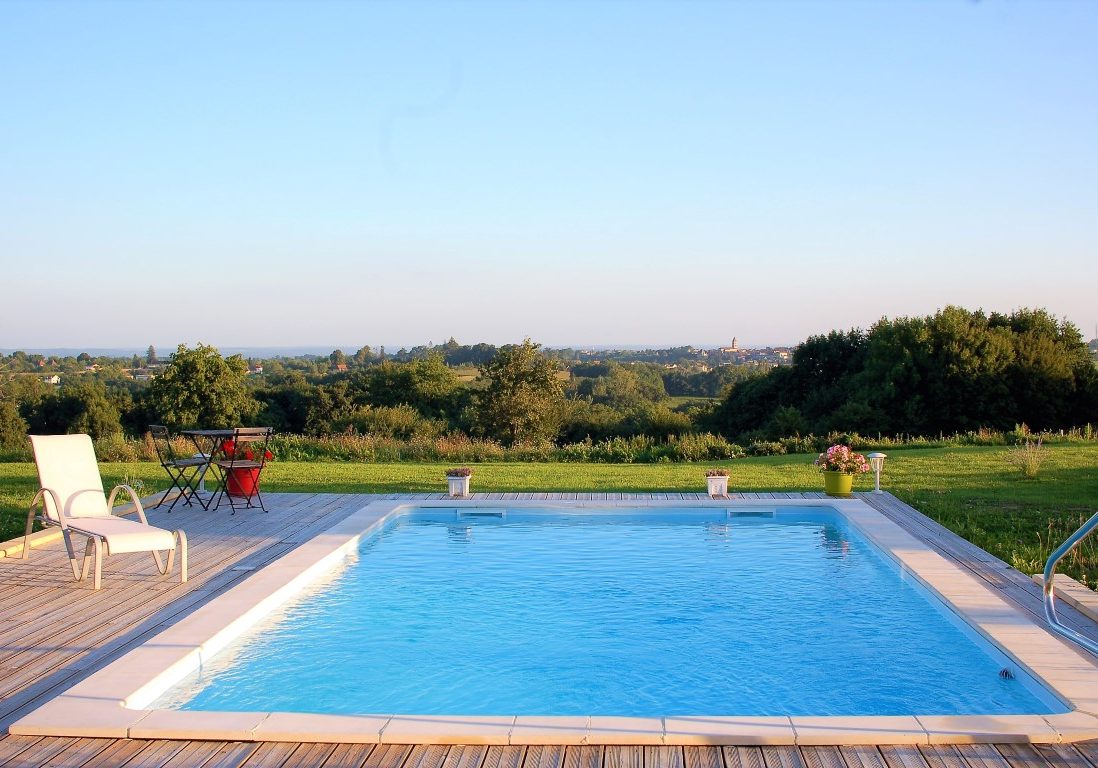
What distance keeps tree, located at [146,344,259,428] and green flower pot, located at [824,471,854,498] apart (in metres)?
25.3

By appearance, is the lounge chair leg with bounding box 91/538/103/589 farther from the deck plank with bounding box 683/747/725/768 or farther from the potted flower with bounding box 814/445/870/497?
the potted flower with bounding box 814/445/870/497

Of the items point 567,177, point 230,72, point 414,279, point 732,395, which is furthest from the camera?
point 732,395

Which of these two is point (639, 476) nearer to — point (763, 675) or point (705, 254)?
point (763, 675)

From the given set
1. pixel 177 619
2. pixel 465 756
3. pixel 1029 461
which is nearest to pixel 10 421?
pixel 177 619

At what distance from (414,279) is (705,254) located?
11.0 metres

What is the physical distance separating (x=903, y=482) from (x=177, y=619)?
9.12m

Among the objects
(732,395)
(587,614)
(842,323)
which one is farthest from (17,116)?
(842,323)

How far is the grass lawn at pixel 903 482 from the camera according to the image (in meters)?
7.76

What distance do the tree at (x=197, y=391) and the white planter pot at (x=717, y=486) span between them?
81.3ft

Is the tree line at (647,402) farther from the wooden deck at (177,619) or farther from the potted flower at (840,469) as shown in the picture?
the wooden deck at (177,619)

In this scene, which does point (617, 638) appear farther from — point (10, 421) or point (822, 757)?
point (10, 421)

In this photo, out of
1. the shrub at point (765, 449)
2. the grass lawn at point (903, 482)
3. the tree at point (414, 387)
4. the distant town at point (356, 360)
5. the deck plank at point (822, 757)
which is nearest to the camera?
the deck plank at point (822, 757)

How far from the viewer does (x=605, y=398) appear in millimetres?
39906

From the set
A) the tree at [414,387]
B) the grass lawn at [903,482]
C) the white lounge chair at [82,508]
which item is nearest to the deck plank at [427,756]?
the white lounge chair at [82,508]
